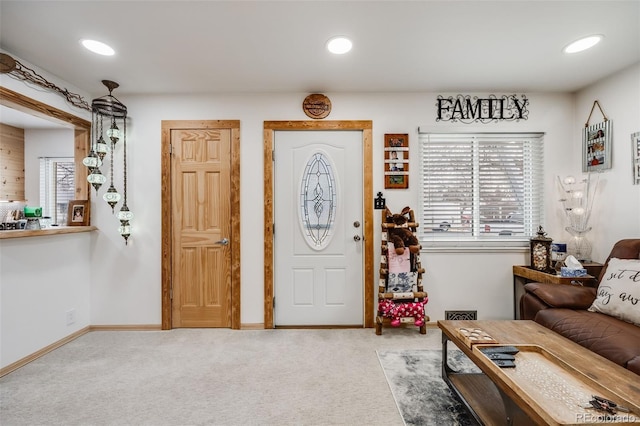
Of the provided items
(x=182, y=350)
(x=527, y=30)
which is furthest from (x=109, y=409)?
(x=527, y=30)

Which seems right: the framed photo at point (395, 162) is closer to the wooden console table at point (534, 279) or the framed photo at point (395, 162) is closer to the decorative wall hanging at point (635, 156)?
the wooden console table at point (534, 279)

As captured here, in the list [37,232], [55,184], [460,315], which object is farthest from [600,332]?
[55,184]

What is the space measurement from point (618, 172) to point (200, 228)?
4.14 metres

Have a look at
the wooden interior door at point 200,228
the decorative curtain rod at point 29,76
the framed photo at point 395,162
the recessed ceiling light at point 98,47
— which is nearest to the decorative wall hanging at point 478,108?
the framed photo at point 395,162

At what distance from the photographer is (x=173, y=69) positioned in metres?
2.60

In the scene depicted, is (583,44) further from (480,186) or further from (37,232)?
(37,232)

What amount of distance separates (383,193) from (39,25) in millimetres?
3047

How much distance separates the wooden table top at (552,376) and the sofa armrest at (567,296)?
545mm

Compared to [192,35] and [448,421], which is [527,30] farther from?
[448,421]

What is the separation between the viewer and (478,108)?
316 cm

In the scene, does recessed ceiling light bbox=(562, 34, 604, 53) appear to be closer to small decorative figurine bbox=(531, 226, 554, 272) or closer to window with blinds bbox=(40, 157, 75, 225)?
small decorative figurine bbox=(531, 226, 554, 272)

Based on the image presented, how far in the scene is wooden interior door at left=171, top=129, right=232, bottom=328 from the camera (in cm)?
314

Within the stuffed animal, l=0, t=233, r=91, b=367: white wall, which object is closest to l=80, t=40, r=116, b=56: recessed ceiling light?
l=0, t=233, r=91, b=367: white wall

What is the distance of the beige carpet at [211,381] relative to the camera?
5.84ft
